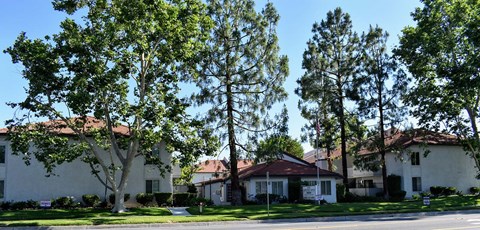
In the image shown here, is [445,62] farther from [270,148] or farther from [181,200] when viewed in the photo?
[181,200]

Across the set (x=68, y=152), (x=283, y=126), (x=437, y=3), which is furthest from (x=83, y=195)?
(x=437, y=3)

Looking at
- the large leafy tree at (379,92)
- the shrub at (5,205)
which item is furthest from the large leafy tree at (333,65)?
the shrub at (5,205)

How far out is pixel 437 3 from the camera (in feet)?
132

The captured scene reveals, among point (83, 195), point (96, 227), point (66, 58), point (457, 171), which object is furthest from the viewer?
point (457, 171)

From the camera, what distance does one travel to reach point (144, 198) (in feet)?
121

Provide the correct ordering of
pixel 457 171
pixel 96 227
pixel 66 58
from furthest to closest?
pixel 457 171, pixel 66 58, pixel 96 227

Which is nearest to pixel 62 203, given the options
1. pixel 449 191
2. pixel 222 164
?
pixel 222 164

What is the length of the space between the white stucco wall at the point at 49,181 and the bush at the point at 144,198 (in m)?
0.77

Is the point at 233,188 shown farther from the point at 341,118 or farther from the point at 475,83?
the point at 475,83

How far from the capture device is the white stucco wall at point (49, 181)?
3497 cm

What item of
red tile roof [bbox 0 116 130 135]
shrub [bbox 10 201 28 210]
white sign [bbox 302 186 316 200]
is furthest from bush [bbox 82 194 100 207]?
white sign [bbox 302 186 316 200]

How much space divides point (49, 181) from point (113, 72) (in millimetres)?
13572

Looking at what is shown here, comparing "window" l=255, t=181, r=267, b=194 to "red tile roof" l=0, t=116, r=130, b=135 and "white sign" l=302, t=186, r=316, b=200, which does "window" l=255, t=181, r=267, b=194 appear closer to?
"white sign" l=302, t=186, r=316, b=200

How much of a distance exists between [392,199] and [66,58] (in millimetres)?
30790
